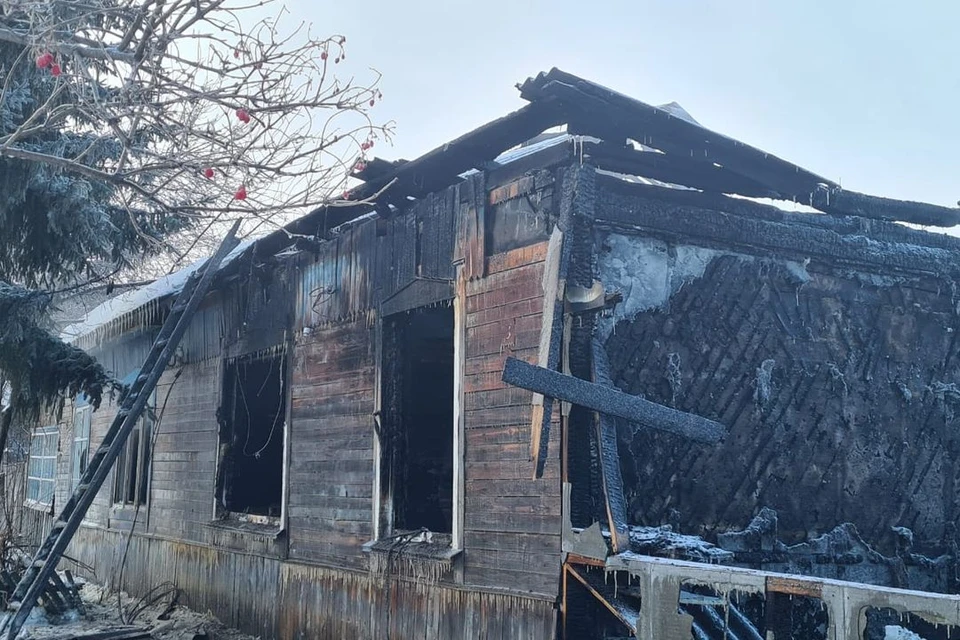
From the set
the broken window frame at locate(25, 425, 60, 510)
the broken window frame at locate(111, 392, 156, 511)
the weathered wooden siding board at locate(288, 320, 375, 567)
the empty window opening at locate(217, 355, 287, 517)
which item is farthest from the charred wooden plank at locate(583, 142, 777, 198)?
the broken window frame at locate(25, 425, 60, 510)

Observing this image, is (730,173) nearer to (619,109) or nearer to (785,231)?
(785,231)

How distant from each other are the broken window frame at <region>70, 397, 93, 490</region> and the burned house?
9.06m

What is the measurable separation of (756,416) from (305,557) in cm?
466

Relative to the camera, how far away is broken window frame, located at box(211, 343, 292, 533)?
930 cm

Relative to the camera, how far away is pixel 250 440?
1072 centimetres

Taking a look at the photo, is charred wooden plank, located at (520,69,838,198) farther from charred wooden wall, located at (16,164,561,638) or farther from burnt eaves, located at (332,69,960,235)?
charred wooden wall, located at (16,164,561,638)

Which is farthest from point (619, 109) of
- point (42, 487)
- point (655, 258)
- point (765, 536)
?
point (42, 487)

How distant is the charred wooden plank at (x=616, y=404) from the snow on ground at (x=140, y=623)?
6030 millimetres

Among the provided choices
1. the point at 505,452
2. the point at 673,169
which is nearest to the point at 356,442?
the point at 505,452

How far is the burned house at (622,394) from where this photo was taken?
5.42m

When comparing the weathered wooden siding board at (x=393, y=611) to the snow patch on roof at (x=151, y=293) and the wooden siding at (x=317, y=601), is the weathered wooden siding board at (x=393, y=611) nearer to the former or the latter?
the wooden siding at (x=317, y=601)

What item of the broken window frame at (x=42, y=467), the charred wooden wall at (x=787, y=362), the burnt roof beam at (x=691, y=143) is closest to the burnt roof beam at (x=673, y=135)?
the burnt roof beam at (x=691, y=143)

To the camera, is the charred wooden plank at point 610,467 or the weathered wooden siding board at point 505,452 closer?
the charred wooden plank at point 610,467

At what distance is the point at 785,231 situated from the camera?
6531 mm
